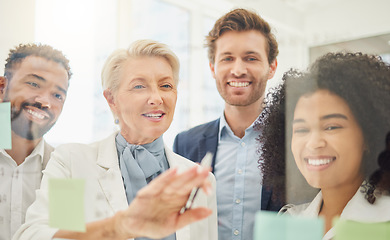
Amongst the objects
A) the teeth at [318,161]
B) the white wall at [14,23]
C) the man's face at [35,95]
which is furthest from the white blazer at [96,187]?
the white wall at [14,23]

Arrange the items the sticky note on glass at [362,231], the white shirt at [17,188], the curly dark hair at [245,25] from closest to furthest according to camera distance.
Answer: the sticky note on glass at [362,231], the curly dark hair at [245,25], the white shirt at [17,188]

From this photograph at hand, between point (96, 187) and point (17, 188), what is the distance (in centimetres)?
30

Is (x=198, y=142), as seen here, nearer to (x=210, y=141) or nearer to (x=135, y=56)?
(x=210, y=141)

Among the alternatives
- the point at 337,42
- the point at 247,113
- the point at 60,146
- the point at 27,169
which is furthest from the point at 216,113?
the point at 27,169

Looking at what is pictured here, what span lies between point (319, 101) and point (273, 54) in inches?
5.7

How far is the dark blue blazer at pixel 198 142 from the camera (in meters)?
0.78

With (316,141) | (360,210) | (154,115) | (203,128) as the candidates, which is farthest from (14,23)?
(360,210)

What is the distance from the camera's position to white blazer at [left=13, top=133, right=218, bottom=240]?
0.78m

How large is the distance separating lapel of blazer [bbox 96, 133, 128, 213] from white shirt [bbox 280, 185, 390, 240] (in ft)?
1.36

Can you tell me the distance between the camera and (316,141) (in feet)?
2.11

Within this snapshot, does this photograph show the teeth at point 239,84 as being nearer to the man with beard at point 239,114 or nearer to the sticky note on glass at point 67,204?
the man with beard at point 239,114

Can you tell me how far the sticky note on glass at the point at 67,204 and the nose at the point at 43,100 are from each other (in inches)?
9.0

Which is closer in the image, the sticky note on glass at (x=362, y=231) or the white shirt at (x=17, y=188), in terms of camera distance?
the sticky note on glass at (x=362, y=231)

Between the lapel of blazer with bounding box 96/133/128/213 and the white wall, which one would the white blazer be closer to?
the lapel of blazer with bounding box 96/133/128/213
